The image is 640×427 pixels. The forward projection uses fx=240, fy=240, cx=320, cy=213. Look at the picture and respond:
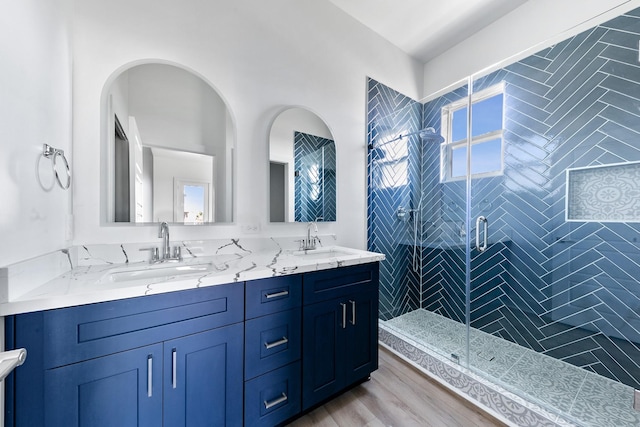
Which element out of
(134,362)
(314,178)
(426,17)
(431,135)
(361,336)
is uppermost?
Answer: (426,17)

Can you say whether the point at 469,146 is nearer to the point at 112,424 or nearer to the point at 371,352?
the point at 371,352

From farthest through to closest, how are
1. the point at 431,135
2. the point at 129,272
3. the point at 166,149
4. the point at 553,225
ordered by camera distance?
the point at 431,135
the point at 553,225
the point at 166,149
the point at 129,272

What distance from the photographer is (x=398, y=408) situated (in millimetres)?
1489

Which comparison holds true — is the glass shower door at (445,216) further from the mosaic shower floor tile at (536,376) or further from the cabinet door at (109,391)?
the cabinet door at (109,391)

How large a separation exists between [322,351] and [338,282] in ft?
1.31

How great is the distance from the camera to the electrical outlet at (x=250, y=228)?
5.54 feet

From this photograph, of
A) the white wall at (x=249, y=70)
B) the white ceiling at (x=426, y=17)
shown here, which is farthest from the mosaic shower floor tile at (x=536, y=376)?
the white ceiling at (x=426, y=17)

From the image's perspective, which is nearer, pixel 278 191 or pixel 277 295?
pixel 277 295

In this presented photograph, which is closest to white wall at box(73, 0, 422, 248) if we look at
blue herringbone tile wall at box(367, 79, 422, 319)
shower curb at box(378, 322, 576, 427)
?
blue herringbone tile wall at box(367, 79, 422, 319)

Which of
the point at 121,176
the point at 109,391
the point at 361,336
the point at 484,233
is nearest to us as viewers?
the point at 109,391

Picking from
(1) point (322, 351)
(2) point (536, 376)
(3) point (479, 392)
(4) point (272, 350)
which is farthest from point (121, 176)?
(2) point (536, 376)

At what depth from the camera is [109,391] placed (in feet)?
2.86

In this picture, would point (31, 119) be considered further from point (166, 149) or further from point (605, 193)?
point (605, 193)

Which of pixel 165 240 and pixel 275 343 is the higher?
pixel 165 240
